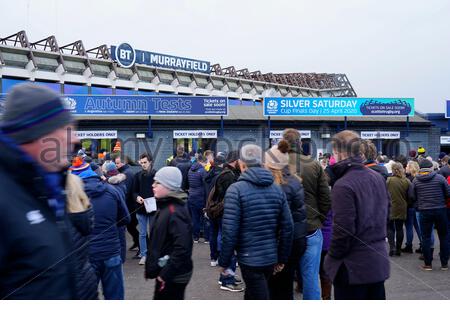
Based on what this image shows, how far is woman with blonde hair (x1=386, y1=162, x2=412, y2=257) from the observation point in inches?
352

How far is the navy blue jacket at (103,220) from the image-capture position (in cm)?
486

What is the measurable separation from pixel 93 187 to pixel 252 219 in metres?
1.92

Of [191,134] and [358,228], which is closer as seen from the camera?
[358,228]

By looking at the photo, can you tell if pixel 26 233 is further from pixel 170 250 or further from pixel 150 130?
pixel 150 130

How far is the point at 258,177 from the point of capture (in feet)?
13.8

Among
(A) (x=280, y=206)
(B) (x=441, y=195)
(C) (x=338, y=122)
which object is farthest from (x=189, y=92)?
(A) (x=280, y=206)

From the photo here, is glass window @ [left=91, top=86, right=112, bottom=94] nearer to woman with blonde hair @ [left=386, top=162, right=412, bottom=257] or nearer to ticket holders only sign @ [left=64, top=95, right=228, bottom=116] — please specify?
ticket holders only sign @ [left=64, top=95, right=228, bottom=116]

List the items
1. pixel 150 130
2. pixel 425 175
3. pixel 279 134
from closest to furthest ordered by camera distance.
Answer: pixel 425 175
pixel 150 130
pixel 279 134

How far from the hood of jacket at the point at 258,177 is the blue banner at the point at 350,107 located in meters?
18.6

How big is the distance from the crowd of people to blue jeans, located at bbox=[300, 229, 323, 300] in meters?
0.01

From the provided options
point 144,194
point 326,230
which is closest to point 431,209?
point 326,230

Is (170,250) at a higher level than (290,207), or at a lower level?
lower

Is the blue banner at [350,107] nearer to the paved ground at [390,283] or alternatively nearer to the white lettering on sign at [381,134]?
the white lettering on sign at [381,134]

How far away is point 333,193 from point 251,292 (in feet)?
4.09
